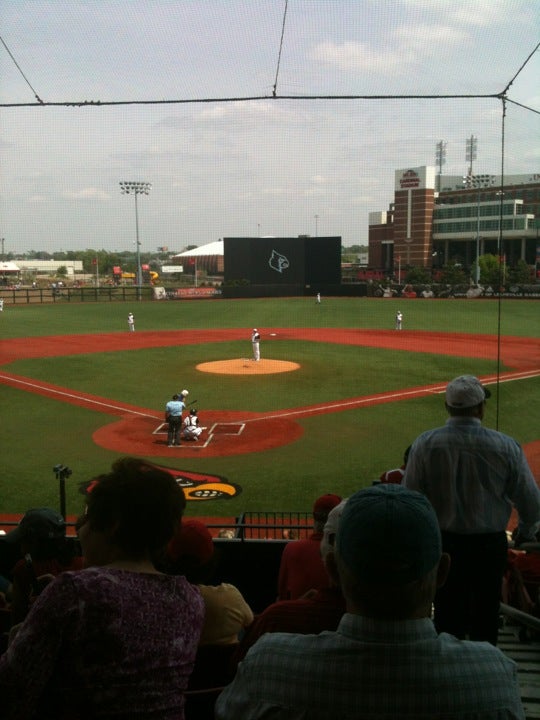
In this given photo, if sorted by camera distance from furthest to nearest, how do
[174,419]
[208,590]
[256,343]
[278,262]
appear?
[278,262] < [256,343] < [174,419] < [208,590]

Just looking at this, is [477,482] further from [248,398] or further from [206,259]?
[206,259]

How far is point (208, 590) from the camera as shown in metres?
2.55

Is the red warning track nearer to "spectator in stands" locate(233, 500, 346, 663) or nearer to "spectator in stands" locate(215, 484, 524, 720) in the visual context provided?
"spectator in stands" locate(233, 500, 346, 663)

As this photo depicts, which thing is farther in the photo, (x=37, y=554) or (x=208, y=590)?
(x=37, y=554)

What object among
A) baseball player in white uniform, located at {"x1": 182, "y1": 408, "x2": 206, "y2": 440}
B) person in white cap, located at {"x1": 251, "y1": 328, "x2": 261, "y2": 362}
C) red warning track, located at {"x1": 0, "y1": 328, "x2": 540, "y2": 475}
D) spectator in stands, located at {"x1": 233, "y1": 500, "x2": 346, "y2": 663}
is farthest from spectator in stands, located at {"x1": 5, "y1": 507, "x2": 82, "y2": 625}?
person in white cap, located at {"x1": 251, "y1": 328, "x2": 261, "y2": 362}

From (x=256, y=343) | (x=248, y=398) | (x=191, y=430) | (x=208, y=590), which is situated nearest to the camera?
(x=208, y=590)

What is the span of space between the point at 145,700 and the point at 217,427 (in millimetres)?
13344

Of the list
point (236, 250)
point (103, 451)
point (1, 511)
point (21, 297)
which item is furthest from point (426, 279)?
point (1, 511)

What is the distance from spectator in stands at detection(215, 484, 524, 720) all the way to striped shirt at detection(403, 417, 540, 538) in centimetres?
175

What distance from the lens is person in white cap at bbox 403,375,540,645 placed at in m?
3.15

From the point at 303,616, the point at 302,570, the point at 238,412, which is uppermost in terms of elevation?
the point at 303,616

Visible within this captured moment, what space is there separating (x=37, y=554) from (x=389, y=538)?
235cm

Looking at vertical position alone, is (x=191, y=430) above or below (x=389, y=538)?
below

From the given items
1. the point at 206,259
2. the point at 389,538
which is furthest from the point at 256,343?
the point at 206,259
